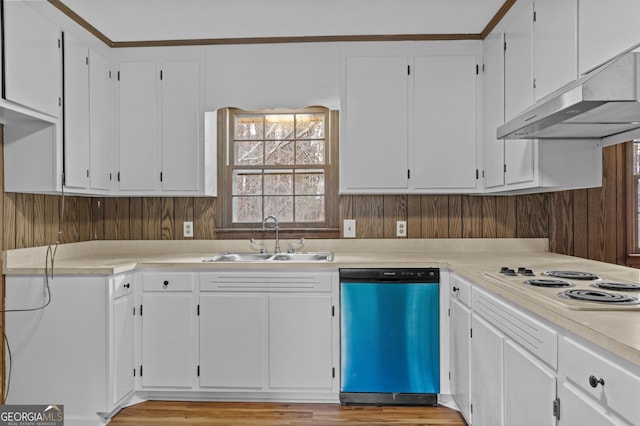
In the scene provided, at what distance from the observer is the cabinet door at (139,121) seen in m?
3.08

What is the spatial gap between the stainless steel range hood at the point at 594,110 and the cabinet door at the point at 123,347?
7.61ft

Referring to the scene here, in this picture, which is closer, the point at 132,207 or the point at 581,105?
the point at 581,105

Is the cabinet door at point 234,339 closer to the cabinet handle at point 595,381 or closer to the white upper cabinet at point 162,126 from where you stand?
the white upper cabinet at point 162,126

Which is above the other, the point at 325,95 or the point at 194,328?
the point at 325,95

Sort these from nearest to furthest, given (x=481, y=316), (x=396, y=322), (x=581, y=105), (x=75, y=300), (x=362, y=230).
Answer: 1. (x=581, y=105)
2. (x=481, y=316)
3. (x=75, y=300)
4. (x=396, y=322)
5. (x=362, y=230)

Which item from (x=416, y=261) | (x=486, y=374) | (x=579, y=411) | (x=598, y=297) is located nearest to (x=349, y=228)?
(x=416, y=261)

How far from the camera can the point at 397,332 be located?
263 cm

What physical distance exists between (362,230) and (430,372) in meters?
1.11

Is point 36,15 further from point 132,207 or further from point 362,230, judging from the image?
point 362,230

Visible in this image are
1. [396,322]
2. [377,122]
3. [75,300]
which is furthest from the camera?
[377,122]

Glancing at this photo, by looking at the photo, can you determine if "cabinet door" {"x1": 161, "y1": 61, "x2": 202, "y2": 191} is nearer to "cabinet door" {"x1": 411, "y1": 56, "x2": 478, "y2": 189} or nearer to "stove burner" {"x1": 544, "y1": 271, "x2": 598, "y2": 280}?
"cabinet door" {"x1": 411, "y1": 56, "x2": 478, "y2": 189}

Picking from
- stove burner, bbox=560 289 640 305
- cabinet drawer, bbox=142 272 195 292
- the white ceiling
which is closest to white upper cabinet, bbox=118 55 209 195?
the white ceiling

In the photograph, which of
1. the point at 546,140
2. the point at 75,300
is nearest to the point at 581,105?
the point at 546,140

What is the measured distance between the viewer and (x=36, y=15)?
2334 mm
